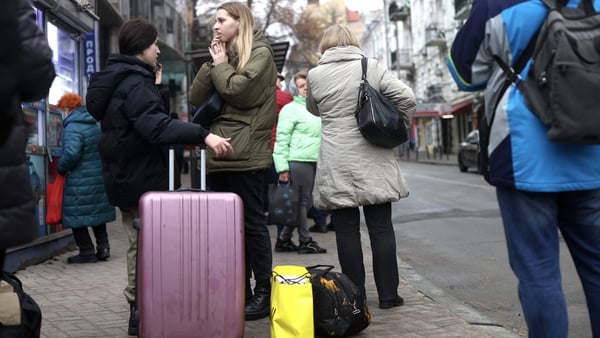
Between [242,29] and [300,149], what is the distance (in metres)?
3.05

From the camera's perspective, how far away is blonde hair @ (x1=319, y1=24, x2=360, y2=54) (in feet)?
16.5

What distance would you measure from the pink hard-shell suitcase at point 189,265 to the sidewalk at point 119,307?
0.47 ft

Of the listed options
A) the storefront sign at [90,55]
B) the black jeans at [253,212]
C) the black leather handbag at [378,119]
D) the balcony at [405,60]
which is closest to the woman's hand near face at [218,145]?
the black jeans at [253,212]

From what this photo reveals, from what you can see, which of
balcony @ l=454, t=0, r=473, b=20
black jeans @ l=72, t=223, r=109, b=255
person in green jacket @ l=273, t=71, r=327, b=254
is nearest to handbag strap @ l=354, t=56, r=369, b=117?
person in green jacket @ l=273, t=71, r=327, b=254

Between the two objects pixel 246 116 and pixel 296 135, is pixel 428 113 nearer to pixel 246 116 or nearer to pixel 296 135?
pixel 296 135

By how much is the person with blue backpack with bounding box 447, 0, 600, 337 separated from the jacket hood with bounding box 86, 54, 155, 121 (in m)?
2.10

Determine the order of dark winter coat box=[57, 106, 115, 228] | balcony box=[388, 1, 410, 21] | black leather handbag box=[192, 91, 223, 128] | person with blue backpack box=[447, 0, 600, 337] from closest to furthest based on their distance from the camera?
person with blue backpack box=[447, 0, 600, 337] < black leather handbag box=[192, 91, 223, 128] < dark winter coat box=[57, 106, 115, 228] < balcony box=[388, 1, 410, 21]

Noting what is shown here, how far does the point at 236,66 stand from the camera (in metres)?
4.69

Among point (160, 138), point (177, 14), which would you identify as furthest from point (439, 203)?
point (177, 14)

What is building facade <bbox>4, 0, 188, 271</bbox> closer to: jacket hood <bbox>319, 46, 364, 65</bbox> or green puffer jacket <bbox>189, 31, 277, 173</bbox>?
green puffer jacket <bbox>189, 31, 277, 173</bbox>

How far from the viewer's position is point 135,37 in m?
4.45

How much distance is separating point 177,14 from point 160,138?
2342cm

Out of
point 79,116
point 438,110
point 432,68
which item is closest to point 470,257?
point 79,116

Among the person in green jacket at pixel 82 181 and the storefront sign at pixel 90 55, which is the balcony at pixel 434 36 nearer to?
the storefront sign at pixel 90 55
